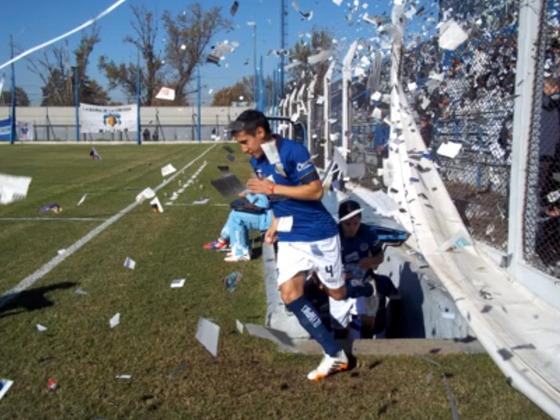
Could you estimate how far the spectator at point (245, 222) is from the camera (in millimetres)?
7965

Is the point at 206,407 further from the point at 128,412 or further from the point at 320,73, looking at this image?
the point at 320,73

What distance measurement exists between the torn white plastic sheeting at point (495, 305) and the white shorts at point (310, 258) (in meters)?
1.20

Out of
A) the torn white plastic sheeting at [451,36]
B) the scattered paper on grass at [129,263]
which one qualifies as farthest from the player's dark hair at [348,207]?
the scattered paper on grass at [129,263]

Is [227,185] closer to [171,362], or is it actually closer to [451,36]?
[171,362]

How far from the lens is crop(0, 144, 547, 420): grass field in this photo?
377 centimetres

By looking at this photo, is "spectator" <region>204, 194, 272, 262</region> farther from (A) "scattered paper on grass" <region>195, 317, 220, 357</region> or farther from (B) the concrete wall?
(B) the concrete wall

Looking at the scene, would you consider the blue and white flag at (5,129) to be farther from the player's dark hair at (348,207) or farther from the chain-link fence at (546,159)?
the chain-link fence at (546,159)

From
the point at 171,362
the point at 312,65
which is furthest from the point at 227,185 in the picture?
the point at 312,65

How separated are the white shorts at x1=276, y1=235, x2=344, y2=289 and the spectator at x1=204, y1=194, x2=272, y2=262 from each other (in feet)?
11.4

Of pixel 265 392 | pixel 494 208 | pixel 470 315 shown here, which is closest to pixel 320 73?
pixel 494 208

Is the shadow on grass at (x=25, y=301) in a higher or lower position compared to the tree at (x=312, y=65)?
lower

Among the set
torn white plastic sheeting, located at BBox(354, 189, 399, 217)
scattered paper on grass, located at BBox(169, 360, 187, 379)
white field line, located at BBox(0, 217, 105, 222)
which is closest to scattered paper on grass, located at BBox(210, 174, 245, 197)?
scattered paper on grass, located at BBox(169, 360, 187, 379)

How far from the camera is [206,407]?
3.77 metres

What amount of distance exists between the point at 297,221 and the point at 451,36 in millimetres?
3270
